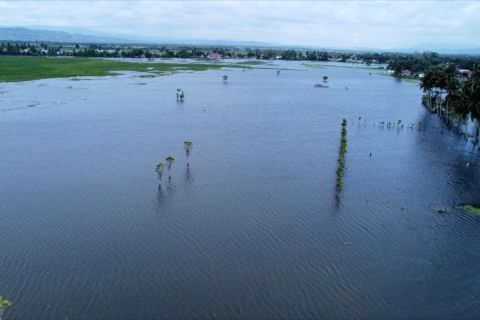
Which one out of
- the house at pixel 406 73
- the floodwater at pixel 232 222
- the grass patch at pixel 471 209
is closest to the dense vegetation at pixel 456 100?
the floodwater at pixel 232 222

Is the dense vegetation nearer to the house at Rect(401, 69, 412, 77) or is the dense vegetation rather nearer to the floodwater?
the floodwater

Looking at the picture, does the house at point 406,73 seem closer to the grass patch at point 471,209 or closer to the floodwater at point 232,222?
the floodwater at point 232,222

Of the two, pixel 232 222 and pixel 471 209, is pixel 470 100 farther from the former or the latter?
pixel 232 222

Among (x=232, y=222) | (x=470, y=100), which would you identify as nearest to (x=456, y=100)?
(x=470, y=100)

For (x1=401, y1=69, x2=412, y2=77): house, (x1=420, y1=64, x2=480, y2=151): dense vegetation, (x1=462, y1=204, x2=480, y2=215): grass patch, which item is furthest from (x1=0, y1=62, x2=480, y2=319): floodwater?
(x1=401, y1=69, x2=412, y2=77): house

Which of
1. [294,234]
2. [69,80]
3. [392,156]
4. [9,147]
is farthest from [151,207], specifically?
[69,80]

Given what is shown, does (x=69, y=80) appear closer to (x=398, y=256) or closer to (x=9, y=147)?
(x=9, y=147)

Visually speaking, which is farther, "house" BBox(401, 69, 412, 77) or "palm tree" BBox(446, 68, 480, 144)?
"house" BBox(401, 69, 412, 77)

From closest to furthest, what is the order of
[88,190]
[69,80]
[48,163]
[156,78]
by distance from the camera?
[88,190] < [48,163] < [69,80] < [156,78]
